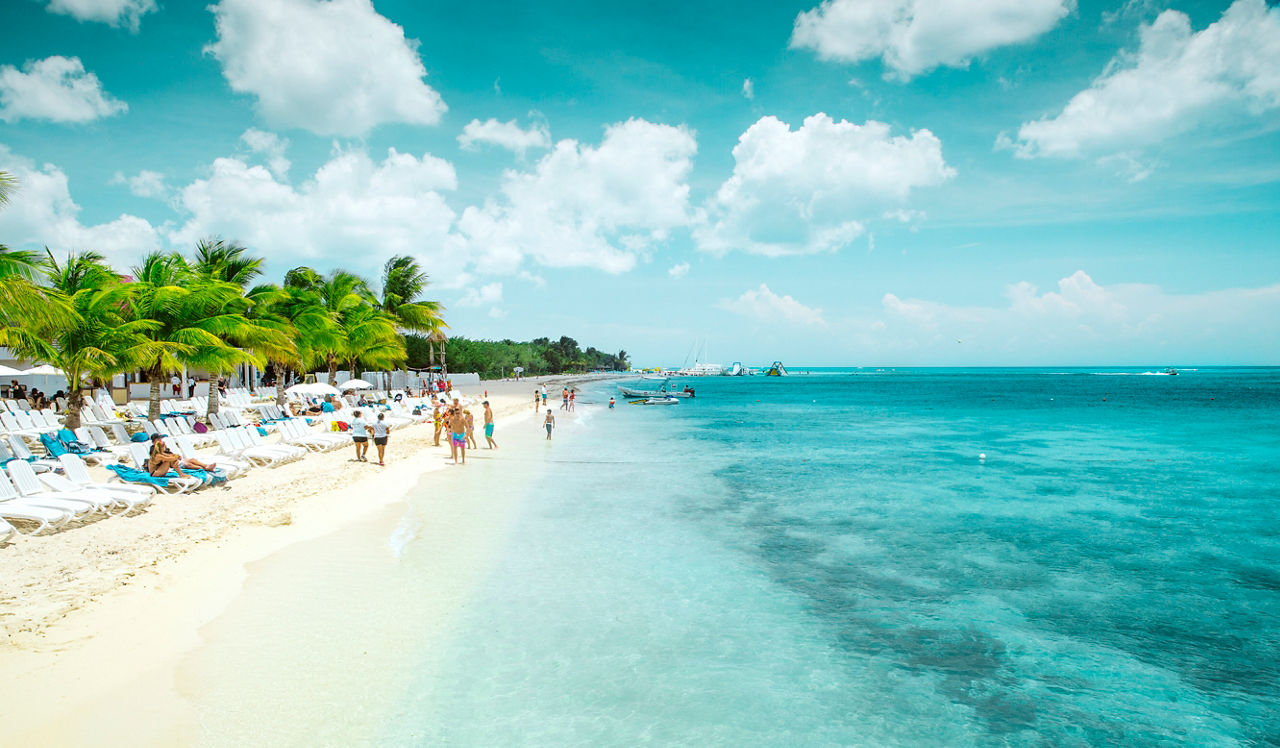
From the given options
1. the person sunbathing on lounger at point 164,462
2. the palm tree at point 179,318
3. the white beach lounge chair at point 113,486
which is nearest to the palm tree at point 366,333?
the palm tree at point 179,318

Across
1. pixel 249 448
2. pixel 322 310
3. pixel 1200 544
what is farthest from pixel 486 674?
pixel 322 310

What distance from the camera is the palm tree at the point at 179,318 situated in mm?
19062

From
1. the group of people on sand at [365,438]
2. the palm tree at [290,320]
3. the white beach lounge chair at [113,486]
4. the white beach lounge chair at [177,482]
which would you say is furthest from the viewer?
the palm tree at [290,320]

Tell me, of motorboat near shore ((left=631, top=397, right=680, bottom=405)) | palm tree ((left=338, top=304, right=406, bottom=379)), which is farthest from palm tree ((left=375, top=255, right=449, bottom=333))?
motorboat near shore ((left=631, top=397, right=680, bottom=405))

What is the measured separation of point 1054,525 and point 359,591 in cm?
1334

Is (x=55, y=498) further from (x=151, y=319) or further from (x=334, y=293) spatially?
(x=334, y=293)

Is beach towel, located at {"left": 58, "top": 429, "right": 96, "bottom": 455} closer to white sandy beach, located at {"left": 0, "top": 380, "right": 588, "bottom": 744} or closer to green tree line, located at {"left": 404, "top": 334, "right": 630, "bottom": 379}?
white sandy beach, located at {"left": 0, "top": 380, "right": 588, "bottom": 744}

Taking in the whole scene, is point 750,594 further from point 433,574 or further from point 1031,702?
point 433,574

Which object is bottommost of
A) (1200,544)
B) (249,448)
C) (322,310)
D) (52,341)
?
(1200,544)

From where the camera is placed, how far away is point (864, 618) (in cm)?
827

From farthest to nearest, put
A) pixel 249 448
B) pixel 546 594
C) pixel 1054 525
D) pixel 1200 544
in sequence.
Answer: pixel 249 448 → pixel 1054 525 → pixel 1200 544 → pixel 546 594

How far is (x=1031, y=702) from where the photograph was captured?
6.39 meters

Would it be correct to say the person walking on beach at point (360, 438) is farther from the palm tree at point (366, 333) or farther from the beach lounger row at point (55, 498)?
the palm tree at point (366, 333)

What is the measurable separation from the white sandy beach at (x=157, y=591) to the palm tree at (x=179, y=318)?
7683 mm
